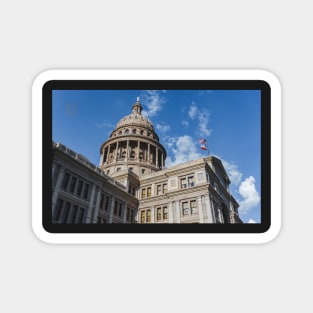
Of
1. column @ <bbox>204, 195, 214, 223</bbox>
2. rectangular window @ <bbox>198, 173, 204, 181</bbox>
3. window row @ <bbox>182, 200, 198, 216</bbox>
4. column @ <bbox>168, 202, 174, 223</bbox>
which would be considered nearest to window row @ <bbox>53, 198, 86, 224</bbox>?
column @ <bbox>168, 202, 174, 223</bbox>

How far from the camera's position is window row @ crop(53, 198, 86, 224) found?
21.1ft

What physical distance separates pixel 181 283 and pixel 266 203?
2504mm

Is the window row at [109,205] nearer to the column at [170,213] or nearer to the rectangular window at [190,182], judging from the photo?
the column at [170,213]

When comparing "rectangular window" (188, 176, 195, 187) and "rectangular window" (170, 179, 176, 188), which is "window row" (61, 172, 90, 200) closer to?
"rectangular window" (170, 179, 176, 188)

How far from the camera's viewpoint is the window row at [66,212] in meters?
6.43

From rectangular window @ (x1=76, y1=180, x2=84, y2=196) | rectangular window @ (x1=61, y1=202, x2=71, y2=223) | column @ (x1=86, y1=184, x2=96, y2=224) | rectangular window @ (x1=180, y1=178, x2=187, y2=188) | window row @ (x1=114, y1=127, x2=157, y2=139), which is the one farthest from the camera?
window row @ (x1=114, y1=127, x2=157, y2=139)

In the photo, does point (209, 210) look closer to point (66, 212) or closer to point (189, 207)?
point (189, 207)

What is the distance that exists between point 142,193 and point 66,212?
884 cm

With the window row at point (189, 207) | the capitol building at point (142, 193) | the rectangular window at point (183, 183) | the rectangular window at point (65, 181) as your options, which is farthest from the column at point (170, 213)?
the rectangular window at point (65, 181)

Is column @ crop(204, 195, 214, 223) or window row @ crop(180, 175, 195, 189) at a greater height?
window row @ crop(180, 175, 195, 189)

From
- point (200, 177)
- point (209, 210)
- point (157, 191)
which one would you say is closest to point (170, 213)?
point (209, 210)

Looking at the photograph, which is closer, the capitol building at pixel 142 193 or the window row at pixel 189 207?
the capitol building at pixel 142 193

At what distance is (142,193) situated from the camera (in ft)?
55.8
